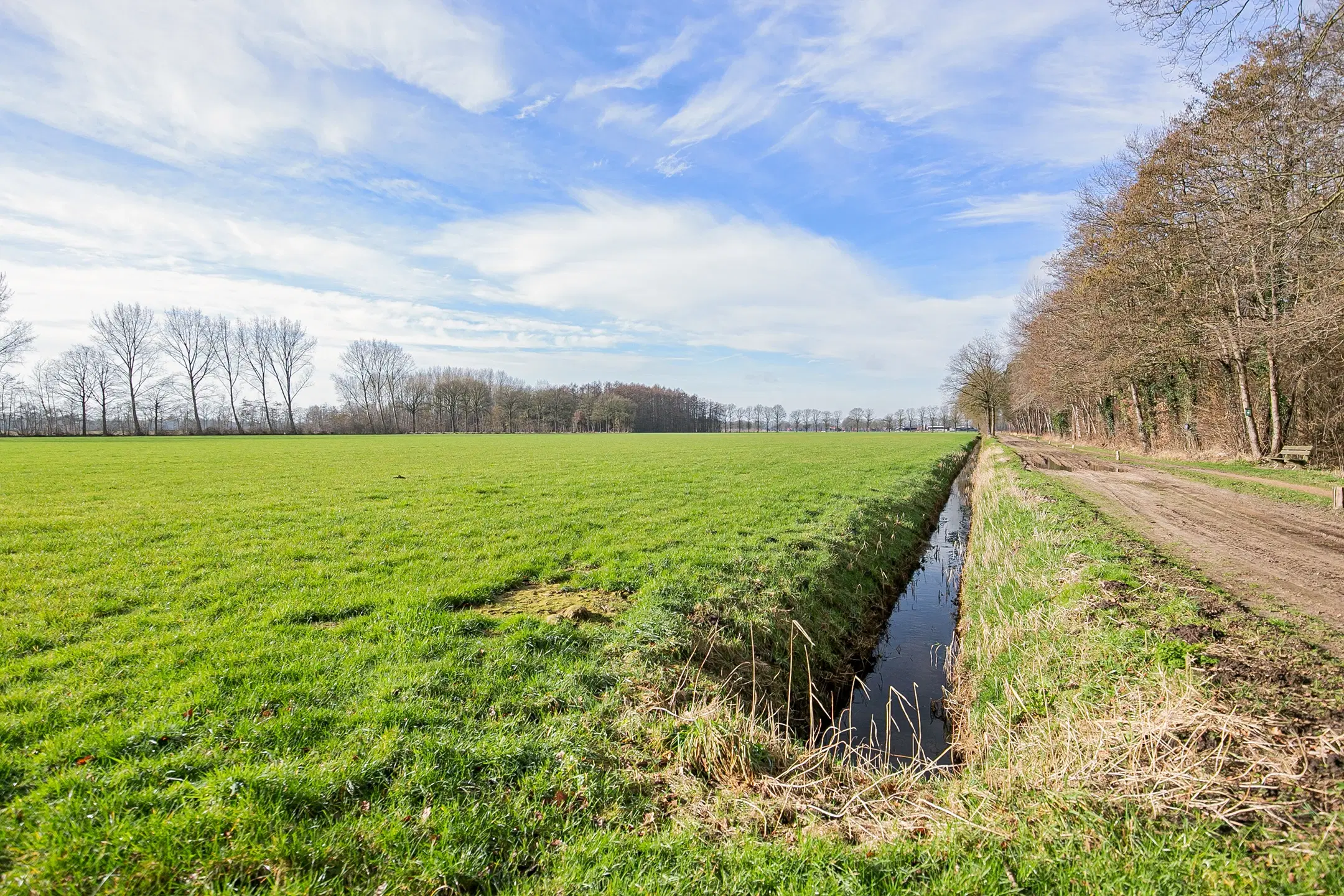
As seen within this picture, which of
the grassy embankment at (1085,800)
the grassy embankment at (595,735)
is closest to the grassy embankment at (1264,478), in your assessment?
the grassy embankment at (595,735)

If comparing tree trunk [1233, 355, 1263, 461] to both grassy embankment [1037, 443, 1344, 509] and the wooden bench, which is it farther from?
the wooden bench

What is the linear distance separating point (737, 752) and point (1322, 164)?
2105 cm

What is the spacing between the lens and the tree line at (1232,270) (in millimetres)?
13984

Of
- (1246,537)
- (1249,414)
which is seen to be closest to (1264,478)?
(1249,414)

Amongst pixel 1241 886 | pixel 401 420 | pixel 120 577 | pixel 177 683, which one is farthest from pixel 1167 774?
pixel 401 420

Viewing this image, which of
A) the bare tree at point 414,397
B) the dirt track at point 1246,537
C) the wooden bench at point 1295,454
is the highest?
the bare tree at point 414,397

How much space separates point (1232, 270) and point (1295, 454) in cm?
758

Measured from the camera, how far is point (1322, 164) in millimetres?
13633

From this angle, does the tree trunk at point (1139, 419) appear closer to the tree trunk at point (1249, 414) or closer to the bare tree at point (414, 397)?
the tree trunk at point (1249, 414)

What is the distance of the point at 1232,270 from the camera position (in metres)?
19.8

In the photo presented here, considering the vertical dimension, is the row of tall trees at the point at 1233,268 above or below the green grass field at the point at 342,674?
above

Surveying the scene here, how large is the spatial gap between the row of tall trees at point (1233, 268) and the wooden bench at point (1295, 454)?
0.69 meters

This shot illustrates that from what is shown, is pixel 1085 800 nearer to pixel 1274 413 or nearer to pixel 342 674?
pixel 342 674

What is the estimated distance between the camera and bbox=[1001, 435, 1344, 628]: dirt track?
7.21 meters
